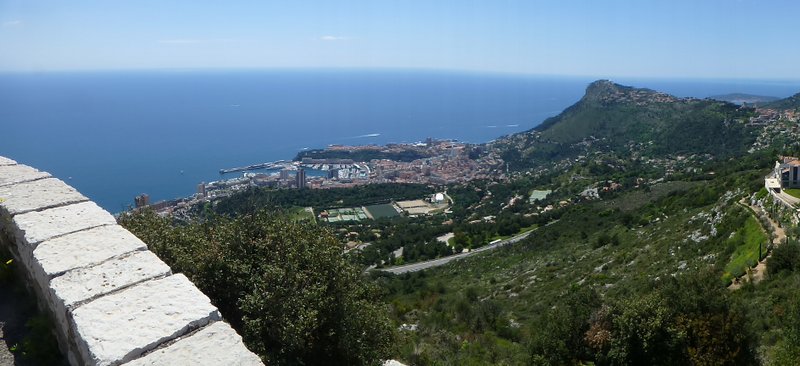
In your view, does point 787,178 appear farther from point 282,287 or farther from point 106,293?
point 106,293

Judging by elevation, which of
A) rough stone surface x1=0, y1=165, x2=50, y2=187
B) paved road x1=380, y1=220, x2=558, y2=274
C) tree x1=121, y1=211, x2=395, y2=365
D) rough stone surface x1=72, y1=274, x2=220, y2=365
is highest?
rough stone surface x1=0, y1=165, x2=50, y2=187

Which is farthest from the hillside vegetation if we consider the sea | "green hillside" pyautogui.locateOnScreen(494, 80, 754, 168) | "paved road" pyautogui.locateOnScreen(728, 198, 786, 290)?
the sea

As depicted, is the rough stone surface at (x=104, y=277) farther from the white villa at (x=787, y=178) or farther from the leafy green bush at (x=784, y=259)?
the white villa at (x=787, y=178)

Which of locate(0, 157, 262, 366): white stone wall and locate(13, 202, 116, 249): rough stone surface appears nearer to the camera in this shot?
locate(0, 157, 262, 366): white stone wall

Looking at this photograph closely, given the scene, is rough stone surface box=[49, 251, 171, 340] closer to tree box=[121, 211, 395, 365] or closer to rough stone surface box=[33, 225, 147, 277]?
rough stone surface box=[33, 225, 147, 277]

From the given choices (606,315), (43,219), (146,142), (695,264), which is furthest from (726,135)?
(146,142)

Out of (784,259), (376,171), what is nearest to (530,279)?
(784,259)

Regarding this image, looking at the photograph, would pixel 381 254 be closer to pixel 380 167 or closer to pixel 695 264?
pixel 695 264

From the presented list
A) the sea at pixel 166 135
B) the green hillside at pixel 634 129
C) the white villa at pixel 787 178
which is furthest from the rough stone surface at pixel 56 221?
the green hillside at pixel 634 129
